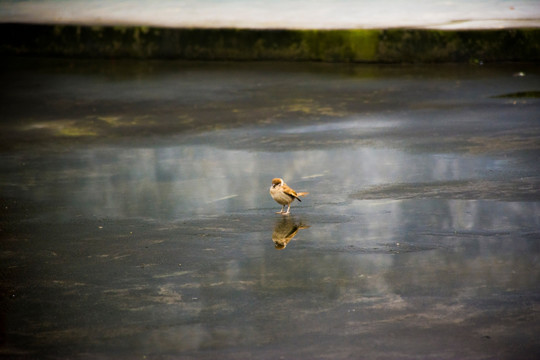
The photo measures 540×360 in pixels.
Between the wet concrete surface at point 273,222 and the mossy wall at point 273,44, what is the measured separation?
1131 millimetres

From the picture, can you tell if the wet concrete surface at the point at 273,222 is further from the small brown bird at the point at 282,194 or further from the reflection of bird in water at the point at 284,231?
the small brown bird at the point at 282,194

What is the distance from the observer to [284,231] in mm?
5867

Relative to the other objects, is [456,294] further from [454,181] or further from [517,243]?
[454,181]

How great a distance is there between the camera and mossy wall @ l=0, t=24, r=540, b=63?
12.3 m

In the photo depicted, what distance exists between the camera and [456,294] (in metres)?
4.66

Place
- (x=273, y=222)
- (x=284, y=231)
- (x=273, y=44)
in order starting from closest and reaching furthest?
(x=284, y=231) → (x=273, y=222) → (x=273, y=44)

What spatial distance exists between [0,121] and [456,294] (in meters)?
6.52

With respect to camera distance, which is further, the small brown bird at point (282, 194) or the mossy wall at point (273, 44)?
the mossy wall at point (273, 44)

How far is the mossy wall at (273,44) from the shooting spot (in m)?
12.3

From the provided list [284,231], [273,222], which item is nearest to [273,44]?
[273,222]

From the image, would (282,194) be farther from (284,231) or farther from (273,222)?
(284,231)

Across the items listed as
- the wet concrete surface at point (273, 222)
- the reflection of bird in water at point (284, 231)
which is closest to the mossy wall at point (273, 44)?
the wet concrete surface at point (273, 222)

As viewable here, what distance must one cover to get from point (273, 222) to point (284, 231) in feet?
0.79

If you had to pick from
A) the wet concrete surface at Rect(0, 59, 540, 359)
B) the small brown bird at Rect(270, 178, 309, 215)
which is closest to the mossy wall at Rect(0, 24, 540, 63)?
the wet concrete surface at Rect(0, 59, 540, 359)
